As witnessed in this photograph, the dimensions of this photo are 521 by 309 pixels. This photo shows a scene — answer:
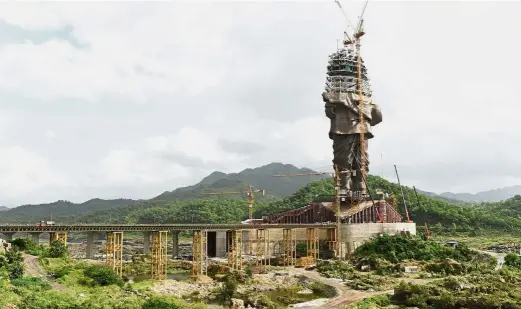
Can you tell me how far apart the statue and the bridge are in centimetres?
2516

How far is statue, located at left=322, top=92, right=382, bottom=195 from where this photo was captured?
12850cm

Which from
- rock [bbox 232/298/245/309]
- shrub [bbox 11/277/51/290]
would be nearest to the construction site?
rock [bbox 232/298/245/309]

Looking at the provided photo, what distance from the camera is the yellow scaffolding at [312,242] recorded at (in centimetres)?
10188

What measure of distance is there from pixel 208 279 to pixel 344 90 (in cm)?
7454

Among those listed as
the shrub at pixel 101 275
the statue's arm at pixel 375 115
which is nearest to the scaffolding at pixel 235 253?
the shrub at pixel 101 275

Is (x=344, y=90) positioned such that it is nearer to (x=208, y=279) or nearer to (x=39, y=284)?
(x=208, y=279)

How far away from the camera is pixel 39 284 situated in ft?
156

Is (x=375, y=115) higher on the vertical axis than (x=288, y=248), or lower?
higher

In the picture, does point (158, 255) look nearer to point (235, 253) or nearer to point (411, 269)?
point (235, 253)

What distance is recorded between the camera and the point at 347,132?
420 feet

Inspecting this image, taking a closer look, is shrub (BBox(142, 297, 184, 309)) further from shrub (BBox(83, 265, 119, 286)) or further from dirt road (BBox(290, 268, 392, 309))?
dirt road (BBox(290, 268, 392, 309))

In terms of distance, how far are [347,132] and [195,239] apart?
64.0 m

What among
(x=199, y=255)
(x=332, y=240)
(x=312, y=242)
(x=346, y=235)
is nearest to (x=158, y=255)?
(x=199, y=255)

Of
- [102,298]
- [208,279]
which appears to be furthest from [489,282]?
[102,298]
